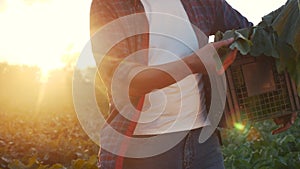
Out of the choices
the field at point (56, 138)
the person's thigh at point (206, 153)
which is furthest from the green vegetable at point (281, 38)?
the field at point (56, 138)

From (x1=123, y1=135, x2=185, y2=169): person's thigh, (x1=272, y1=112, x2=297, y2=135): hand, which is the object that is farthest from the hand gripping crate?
(x1=123, y1=135, x2=185, y2=169): person's thigh

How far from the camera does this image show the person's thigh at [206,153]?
257 centimetres

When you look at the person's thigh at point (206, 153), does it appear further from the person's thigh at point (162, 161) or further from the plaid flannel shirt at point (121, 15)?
the plaid flannel shirt at point (121, 15)

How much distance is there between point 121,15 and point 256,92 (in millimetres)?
695

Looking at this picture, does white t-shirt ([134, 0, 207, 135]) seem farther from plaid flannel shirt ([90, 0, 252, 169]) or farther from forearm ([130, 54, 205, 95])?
forearm ([130, 54, 205, 95])

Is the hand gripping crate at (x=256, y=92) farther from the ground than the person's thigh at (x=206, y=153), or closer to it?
farther from the ground

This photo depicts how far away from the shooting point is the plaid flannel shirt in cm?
233

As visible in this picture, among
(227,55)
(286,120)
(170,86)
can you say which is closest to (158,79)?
(170,86)

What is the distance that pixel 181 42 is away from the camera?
2.50 meters

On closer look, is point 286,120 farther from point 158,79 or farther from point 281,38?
point 158,79

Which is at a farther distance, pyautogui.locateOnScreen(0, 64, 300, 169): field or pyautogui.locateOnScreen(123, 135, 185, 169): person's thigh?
pyautogui.locateOnScreen(0, 64, 300, 169): field

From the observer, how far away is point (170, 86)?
245 centimetres

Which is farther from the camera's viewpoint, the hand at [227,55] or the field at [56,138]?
the field at [56,138]

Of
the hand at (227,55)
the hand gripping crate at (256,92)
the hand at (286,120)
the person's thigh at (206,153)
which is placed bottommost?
the person's thigh at (206,153)
